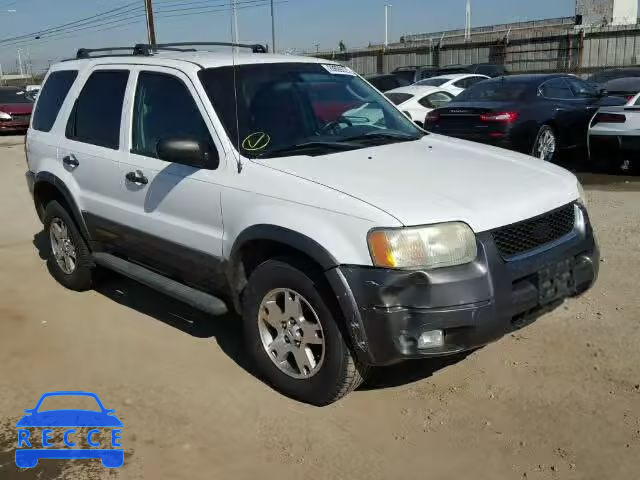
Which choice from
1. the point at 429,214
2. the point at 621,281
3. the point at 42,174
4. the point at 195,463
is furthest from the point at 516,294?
the point at 42,174

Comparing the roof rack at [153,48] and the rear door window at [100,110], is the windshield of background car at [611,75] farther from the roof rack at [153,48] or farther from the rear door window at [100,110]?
the rear door window at [100,110]

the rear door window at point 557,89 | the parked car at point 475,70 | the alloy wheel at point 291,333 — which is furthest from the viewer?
the parked car at point 475,70

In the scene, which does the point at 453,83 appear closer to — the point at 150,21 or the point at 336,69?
the point at 336,69

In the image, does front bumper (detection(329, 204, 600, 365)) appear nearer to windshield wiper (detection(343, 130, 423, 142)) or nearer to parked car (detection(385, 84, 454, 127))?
windshield wiper (detection(343, 130, 423, 142))

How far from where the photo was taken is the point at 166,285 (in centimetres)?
439

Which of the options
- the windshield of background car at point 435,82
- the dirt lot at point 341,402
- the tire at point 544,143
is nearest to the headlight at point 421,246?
the dirt lot at point 341,402

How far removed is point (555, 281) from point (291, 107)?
1.92 metres

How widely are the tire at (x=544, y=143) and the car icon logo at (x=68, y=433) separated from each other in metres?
8.08

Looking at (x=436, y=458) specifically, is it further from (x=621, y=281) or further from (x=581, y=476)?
(x=621, y=281)

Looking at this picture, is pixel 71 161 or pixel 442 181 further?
pixel 71 161

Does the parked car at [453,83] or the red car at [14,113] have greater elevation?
the parked car at [453,83]

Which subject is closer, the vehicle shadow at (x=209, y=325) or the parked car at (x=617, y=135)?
the vehicle shadow at (x=209, y=325)

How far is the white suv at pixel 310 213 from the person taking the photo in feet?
10.4

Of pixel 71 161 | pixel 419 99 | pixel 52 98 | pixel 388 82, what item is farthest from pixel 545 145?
pixel 388 82
